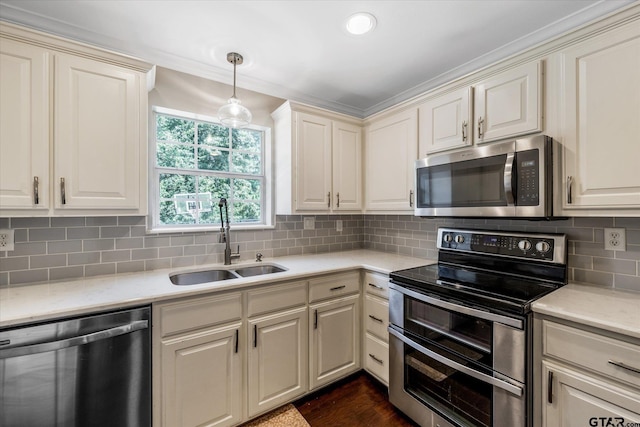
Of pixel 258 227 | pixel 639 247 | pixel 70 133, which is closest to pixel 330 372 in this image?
pixel 258 227

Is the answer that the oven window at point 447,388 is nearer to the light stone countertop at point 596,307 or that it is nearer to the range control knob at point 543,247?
the light stone countertop at point 596,307

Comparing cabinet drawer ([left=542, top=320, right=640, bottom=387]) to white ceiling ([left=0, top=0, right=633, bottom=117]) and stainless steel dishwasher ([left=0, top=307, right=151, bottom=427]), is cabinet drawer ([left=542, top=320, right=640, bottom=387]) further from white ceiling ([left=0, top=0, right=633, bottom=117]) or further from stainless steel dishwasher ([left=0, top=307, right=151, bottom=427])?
stainless steel dishwasher ([left=0, top=307, right=151, bottom=427])

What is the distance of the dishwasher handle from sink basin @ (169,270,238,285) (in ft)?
1.92

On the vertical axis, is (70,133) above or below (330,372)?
above

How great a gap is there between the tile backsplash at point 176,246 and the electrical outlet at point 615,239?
0.06 feet

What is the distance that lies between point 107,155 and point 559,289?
269 cm

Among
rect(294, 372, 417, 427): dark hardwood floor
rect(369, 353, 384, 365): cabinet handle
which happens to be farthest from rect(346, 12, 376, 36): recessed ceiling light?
rect(294, 372, 417, 427): dark hardwood floor

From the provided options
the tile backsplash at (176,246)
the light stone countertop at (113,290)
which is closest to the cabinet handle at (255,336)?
the light stone countertop at (113,290)

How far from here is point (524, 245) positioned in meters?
1.75

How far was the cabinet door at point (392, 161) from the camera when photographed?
2.25m

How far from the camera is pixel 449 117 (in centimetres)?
197

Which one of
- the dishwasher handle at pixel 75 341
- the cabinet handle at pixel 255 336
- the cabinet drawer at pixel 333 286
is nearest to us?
the dishwasher handle at pixel 75 341

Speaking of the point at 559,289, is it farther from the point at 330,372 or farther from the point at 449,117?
the point at 330,372

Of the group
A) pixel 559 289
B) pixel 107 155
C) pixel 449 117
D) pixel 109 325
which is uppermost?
pixel 449 117
